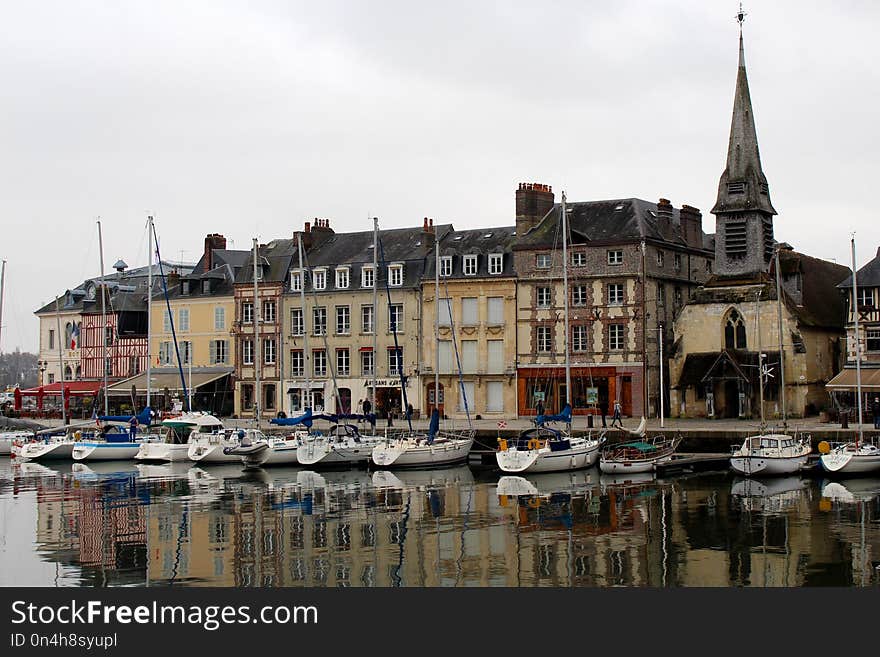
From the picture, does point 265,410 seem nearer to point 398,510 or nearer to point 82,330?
point 82,330

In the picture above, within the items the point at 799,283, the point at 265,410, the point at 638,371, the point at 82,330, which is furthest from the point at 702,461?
the point at 82,330

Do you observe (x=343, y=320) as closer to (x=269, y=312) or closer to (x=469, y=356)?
(x=269, y=312)

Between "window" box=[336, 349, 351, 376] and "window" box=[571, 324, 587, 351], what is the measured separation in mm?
11719

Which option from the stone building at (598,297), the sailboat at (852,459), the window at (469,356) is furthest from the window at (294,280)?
the sailboat at (852,459)

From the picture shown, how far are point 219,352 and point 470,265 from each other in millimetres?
16101

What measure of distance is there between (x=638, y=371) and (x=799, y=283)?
8.12 meters

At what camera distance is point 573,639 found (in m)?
16.6

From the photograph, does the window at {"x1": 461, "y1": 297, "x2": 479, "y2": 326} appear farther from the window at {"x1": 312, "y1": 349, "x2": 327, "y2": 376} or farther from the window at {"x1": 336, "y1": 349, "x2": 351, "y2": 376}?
the window at {"x1": 312, "y1": 349, "x2": 327, "y2": 376}

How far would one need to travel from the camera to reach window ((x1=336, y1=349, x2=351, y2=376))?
60.7m

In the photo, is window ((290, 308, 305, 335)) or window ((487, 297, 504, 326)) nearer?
window ((487, 297, 504, 326))

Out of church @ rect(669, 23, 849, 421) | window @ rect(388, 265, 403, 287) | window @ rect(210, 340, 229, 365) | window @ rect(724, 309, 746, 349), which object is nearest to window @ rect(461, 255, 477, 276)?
window @ rect(388, 265, 403, 287)

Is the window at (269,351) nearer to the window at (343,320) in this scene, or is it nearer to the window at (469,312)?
the window at (343,320)

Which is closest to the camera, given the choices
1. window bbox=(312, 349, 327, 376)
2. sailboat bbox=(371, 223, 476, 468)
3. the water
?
the water

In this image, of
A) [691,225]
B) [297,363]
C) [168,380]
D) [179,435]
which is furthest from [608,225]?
[168,380]
